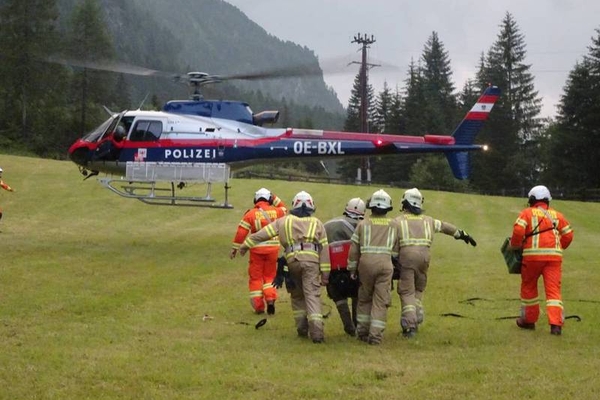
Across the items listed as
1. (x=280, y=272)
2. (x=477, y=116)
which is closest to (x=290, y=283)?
(x=280, y=272)

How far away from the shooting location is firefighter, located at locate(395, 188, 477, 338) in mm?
9188

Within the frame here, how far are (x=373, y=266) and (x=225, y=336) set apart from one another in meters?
2.01

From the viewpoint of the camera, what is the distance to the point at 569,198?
41.9m

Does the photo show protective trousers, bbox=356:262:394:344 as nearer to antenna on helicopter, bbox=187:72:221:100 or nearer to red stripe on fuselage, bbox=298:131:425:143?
antenna on helicopter, bbox=187:72:221:100

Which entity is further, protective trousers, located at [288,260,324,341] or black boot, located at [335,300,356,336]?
black boot, located at [335,300,356,336]

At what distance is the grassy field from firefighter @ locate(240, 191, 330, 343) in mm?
383

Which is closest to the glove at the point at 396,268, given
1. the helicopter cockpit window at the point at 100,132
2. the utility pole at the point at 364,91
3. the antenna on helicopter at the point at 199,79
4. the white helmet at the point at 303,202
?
the white helmet at the point at 303,202

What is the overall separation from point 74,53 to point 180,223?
4014cm

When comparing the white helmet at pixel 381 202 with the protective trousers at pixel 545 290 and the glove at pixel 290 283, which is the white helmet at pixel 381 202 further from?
the protective trousers at pixel 545 290

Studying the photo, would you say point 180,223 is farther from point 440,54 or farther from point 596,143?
point 440,54

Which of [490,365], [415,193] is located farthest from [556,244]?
[490,365]

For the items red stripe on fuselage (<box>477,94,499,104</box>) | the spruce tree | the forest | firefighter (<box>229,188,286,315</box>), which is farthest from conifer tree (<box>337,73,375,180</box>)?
firefighter (<box>229,188,286,315</box>)

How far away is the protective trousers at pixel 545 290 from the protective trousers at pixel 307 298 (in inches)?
108

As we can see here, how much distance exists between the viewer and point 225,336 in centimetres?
926
